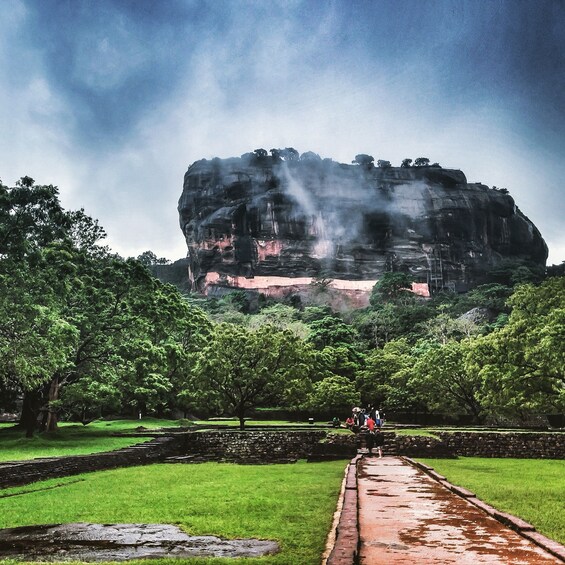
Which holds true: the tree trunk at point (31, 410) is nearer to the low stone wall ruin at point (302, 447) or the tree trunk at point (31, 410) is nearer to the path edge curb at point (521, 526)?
the low stone wall ruin at point (302, 447)

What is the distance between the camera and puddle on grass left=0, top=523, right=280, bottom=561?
615cm

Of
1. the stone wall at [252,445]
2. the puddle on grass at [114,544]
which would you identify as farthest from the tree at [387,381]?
the puddle on grass at [114,544]

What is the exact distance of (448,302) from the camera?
80.7 meters

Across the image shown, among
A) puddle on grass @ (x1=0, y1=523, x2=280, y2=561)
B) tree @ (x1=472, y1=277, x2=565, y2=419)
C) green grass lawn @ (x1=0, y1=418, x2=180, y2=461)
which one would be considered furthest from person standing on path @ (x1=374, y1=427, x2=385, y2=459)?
puddle on grass @ (x1=0, y1=523, x2=280, y2=561)

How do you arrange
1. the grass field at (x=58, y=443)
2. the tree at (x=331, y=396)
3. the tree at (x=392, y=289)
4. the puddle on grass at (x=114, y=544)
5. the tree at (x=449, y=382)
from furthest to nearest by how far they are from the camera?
the tree at (x=392, y=289)
the tree at (x=331, y=396)
the tree at (x=449, y=382)
the grass field at (x=58, y=443)
the puddle on grass at (x=114, y=544)

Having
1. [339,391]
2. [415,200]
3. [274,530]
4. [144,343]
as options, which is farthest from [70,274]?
[415,200]

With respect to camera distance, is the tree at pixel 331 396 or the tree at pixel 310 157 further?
the tree at pixel 310 157

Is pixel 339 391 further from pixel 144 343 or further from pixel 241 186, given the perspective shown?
pixel 241 186

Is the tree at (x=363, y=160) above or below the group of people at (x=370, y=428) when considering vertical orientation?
above

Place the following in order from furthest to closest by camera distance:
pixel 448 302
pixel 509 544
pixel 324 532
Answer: pixel 448 302 < pixel 324 532 < pixel 509 544

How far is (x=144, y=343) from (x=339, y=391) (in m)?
16.7

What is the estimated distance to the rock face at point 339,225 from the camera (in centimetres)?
10469

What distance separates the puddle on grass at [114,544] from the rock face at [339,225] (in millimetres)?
95110

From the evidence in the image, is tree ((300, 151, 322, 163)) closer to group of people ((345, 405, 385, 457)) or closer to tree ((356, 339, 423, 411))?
tree ((356, 339, 423, 411))
